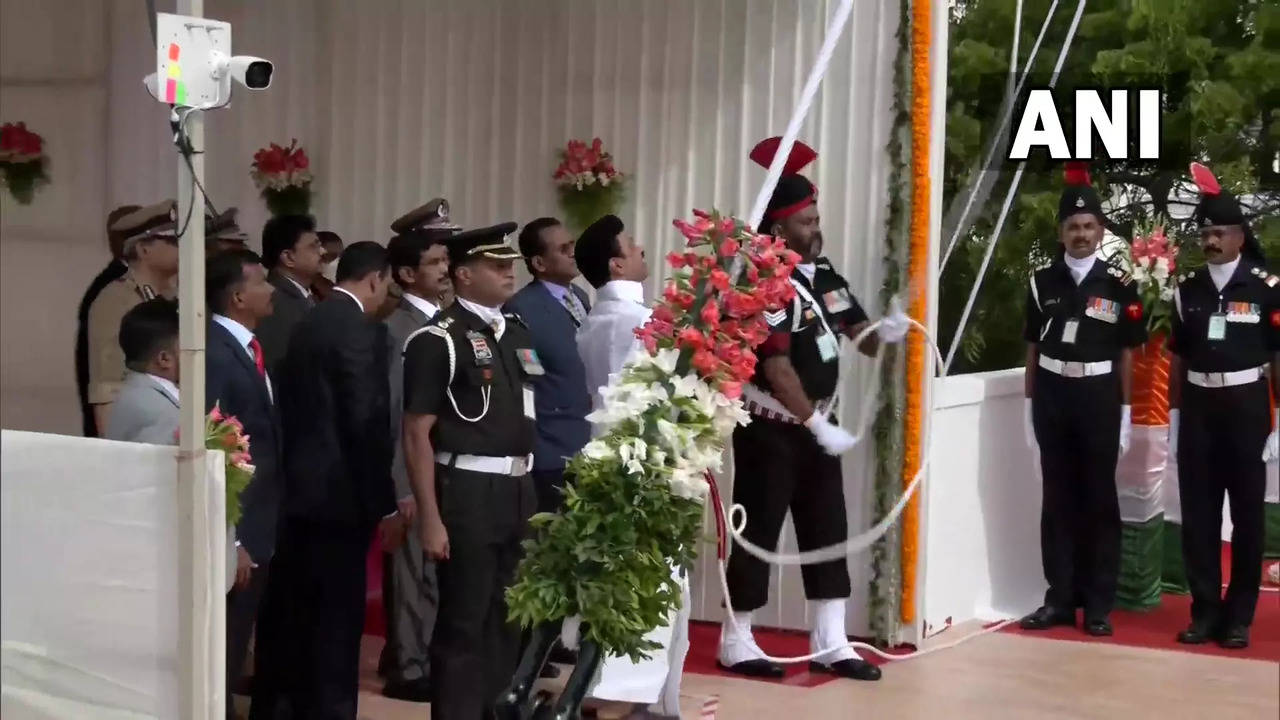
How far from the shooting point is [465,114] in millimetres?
6340

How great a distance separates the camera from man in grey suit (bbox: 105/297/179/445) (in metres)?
3.88

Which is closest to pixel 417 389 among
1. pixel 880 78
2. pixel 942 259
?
pixel 880 78

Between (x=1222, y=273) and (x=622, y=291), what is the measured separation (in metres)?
2.31

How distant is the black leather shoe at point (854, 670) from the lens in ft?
17.4

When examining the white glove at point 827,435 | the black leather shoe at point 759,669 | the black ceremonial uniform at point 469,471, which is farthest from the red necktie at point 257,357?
the black leather shoe at point 759,669

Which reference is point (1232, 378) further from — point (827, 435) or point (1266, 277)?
point (827, 435)

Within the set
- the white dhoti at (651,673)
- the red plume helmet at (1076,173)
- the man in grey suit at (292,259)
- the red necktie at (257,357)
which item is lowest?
the white dhoti at (651,673)

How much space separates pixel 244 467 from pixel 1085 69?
7.35 metres

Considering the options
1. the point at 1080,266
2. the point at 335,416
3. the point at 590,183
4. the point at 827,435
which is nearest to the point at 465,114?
the point at 590,183

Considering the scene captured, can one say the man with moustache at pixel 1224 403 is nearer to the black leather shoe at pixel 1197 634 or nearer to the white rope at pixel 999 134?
the black leather shoe at pixel 1197 634

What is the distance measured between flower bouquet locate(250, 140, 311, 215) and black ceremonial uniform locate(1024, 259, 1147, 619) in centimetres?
279

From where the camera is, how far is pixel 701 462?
394 centimetres

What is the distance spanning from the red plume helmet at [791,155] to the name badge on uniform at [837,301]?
39 cm

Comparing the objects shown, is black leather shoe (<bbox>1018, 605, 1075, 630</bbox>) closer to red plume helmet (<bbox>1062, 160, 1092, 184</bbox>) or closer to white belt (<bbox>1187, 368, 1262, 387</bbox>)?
white belt (<bbox>1187, 368, 1262, 387</bbox>)
